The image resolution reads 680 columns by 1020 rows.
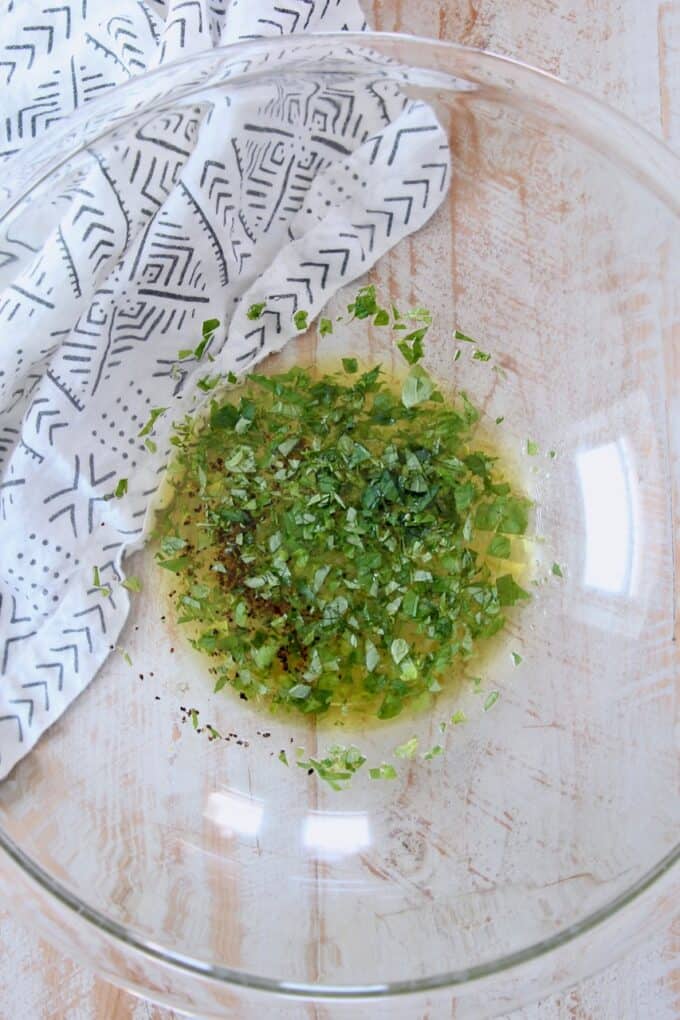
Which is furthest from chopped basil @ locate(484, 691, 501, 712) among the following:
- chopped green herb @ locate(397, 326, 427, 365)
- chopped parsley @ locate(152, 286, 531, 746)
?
chopped green herb @ locate(397, 326, 427, 365)

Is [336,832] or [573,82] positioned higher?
[573,82]

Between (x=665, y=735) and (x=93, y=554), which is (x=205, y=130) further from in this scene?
(x=665, y=735)

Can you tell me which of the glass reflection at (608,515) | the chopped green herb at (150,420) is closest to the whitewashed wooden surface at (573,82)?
the glass reflection at (608,515)

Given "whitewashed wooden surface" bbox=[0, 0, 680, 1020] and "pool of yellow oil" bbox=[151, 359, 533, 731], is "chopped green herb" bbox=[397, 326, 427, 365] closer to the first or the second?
"pool of yellow oil" bbox=[151, 359, 533, 731]

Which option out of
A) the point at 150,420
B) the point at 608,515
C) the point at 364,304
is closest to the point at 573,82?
the point at 364,304

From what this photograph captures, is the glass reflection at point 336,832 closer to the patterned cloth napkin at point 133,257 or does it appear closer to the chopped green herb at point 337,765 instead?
the chopped green herb at point 337,765

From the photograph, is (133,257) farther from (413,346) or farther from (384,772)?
(384,772)
